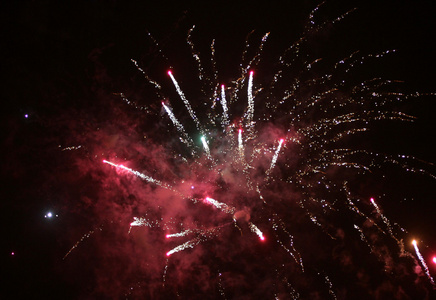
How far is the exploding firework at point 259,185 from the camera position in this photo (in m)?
4.87

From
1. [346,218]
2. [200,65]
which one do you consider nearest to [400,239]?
[346,218]

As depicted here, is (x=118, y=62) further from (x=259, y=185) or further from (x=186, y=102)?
(x=259, y=185)

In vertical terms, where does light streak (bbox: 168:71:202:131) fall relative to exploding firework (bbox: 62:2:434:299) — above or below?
above

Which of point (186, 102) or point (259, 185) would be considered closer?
point (186, 102)

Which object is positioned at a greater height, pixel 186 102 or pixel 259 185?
pixel 186 102

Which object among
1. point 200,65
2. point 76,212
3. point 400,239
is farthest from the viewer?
point 76,212

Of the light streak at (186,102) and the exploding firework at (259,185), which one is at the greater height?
the light streak at (186,102)

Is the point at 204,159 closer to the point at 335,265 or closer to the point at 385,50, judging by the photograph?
the point at 335,265

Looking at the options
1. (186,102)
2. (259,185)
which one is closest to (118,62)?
(186,102)

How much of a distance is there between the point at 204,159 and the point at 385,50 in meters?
3.98

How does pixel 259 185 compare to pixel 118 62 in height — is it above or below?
Result: below

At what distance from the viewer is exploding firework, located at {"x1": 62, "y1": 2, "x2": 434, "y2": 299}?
16.0ft

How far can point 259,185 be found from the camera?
5.19 metres

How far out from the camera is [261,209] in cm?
526
